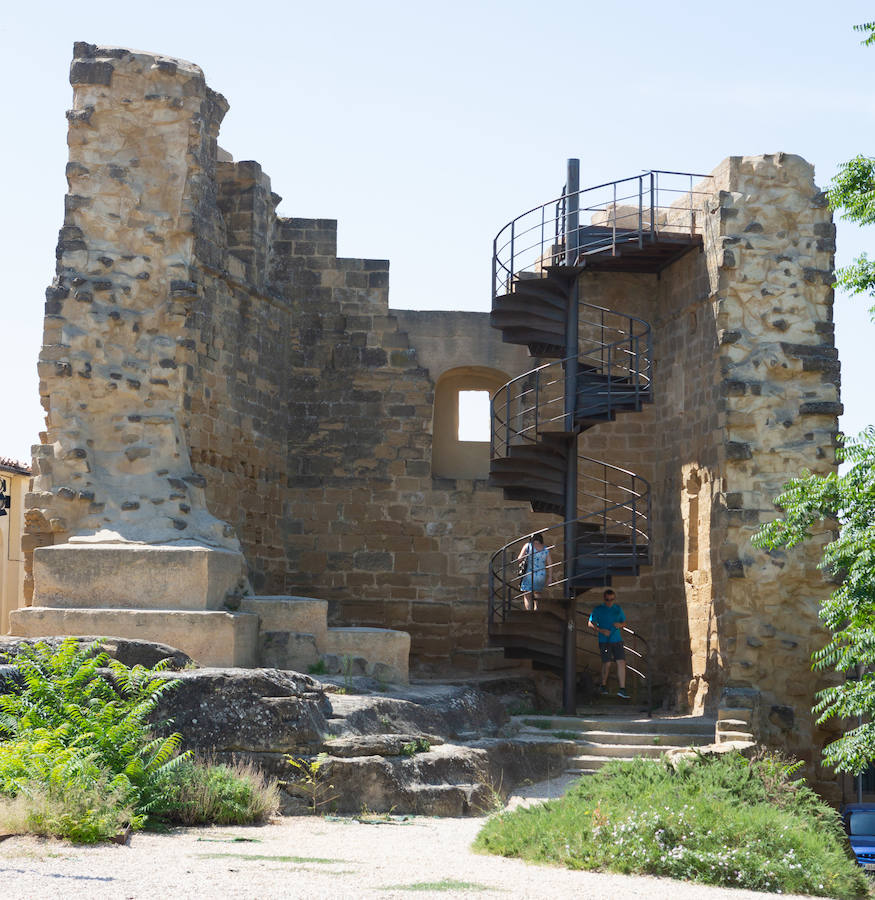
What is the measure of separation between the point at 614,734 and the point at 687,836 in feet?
17.9

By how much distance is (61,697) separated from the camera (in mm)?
8961

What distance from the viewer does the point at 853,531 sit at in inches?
440

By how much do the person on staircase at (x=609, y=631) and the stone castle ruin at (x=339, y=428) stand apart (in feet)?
2.27

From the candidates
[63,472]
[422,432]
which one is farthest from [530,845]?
[422,432]

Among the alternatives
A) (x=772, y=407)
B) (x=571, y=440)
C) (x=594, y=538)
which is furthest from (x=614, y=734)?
(x=772, y=407)

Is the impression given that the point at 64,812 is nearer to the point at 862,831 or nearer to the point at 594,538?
the point at 862,831

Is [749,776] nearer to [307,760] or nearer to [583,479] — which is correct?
[307,760]

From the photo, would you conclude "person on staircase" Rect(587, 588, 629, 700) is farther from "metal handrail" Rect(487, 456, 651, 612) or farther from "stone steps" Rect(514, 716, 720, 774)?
"stone steps" Rect(514, 716, 720, 774)

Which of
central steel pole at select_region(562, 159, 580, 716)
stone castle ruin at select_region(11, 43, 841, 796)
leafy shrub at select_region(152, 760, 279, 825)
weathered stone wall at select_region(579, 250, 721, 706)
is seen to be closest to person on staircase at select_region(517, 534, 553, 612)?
central steel pole at select_region(562, 159, 580, 716)

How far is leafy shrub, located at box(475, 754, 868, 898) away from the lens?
779 cm

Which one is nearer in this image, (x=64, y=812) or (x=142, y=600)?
(x=64, y=812)

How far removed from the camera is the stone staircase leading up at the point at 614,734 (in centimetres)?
1297

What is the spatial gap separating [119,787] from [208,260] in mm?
7584

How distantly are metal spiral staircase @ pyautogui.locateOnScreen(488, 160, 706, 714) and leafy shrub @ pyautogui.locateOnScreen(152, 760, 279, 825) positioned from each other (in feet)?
20.2
